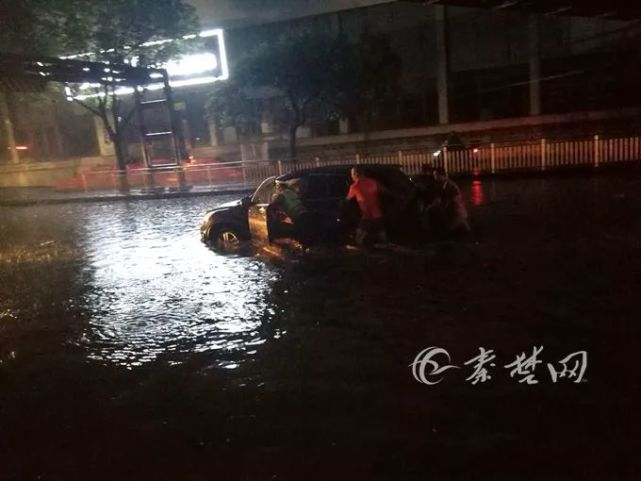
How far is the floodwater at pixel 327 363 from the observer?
412 centimetres

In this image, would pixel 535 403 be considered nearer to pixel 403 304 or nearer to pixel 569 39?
pixel 403 304

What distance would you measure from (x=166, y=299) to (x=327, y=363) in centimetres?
362

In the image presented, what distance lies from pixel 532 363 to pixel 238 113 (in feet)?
89.0

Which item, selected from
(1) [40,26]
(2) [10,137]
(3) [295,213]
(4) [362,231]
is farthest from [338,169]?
(2) [10,137]

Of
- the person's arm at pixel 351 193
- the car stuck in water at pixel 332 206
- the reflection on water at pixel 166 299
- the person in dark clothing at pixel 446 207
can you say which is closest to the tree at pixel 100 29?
the reflection on water at pixel 166 299

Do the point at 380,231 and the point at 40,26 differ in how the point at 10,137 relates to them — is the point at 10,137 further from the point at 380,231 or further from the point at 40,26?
the point at 380,231

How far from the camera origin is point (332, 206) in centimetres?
1070

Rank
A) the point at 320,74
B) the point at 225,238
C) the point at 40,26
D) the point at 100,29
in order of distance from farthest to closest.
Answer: the point at 320,74
the point at 100,29
the point at 40,26
the point at 225,238

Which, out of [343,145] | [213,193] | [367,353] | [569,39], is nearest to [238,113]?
[343,145]

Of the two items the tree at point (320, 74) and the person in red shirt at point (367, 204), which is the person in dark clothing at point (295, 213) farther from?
the tree at point (320, 74)

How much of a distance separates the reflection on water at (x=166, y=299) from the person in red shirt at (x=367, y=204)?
183cm

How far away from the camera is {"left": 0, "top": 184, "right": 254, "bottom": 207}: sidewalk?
23.4 m

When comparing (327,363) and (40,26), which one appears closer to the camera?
(327,363)
